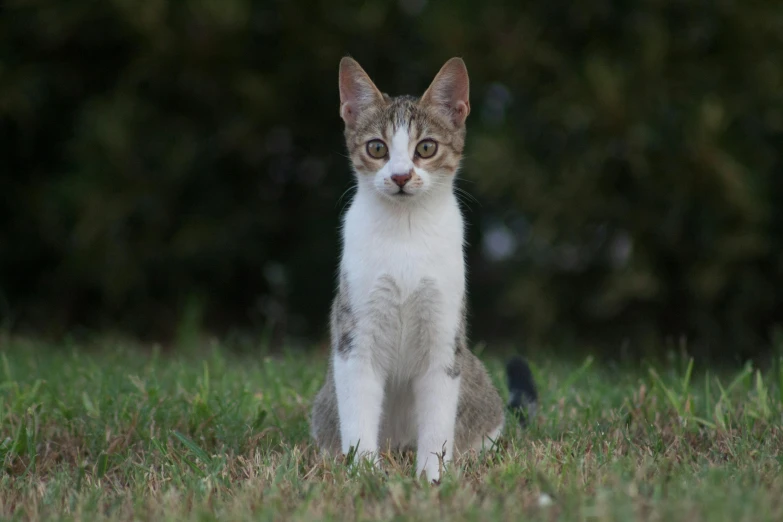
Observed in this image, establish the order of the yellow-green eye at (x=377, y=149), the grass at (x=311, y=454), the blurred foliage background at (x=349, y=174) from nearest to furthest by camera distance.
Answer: the grass at (x=311, y=454) → the yellow-green eye at (x=377, y=149) → the blurred foliage background at (x=349, y=174)

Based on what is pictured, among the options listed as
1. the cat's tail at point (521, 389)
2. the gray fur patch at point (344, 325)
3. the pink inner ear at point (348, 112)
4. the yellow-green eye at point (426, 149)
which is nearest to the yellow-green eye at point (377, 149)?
the yellow-green eye at point (426, 149)

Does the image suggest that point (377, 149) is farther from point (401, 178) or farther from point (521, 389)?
point (521, 389)

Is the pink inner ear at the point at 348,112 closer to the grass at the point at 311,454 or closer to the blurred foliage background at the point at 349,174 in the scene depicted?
the grass at the point at 311,454

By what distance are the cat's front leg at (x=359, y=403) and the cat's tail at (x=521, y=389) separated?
0.89 m

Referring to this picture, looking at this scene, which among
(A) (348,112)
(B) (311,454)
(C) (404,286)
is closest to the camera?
(C) (404,286)

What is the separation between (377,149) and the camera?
11.2ft

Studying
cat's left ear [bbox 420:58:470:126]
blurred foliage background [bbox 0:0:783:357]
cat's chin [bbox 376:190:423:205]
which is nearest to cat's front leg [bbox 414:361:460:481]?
cat's chin [bbox 376:190:423:205]

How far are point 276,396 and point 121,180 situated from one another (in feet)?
9.54

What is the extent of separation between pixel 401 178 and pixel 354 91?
54cm

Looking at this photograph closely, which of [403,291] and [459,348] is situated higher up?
[403,291]

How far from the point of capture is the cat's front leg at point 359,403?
127 inches

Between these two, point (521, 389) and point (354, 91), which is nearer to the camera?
point (354, 91)

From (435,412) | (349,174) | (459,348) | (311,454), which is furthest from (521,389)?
(349,174)

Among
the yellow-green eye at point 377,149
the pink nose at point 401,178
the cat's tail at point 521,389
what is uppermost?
the yellow-green eye at point 377,149
